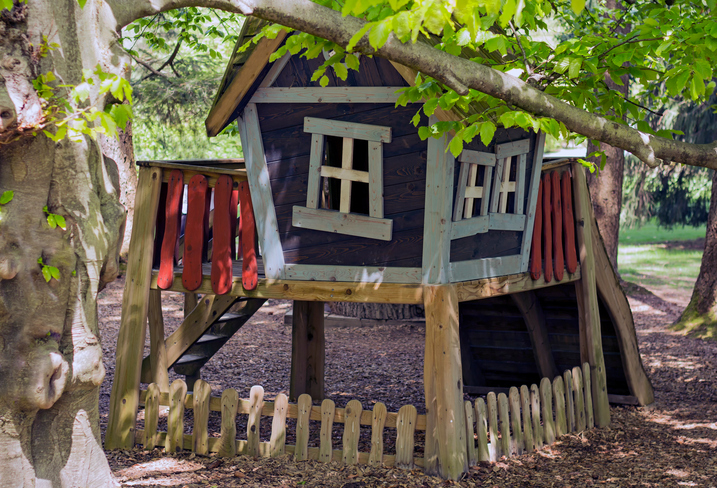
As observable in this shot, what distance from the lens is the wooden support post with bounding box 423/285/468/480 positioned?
202 inches

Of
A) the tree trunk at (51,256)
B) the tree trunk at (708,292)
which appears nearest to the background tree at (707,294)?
the tree trunk at (708,292)

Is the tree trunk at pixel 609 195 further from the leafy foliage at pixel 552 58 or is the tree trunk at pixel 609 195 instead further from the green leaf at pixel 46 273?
the green leaf at pixel 46 273

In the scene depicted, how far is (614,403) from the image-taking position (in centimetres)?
759

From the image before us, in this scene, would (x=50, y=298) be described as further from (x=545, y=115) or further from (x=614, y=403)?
(x=614, y=403)

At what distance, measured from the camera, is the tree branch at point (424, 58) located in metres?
3.33

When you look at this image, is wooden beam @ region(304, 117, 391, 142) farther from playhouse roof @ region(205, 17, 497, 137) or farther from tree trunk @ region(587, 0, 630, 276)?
tree trunk @ region(587, 0, 630, 276)

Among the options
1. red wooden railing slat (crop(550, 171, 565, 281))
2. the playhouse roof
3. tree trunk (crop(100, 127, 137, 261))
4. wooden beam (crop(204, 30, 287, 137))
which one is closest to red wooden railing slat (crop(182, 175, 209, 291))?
the playhouse roof

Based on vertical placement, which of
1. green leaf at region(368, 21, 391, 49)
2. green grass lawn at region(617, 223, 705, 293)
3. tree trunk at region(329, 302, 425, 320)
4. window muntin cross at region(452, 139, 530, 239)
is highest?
green leaf at region(368, 21, 391, 49)

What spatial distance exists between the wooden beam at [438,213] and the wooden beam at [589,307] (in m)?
2.29

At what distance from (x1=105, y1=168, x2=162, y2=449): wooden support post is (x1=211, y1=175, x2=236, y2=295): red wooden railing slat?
22.7 inches

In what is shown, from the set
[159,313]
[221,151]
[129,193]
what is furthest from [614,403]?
[221,151]

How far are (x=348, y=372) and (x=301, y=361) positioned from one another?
213 centimetres

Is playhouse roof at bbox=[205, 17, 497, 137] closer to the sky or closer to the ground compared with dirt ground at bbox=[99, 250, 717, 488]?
closer to the sky

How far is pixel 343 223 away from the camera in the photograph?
5336 millimetres
